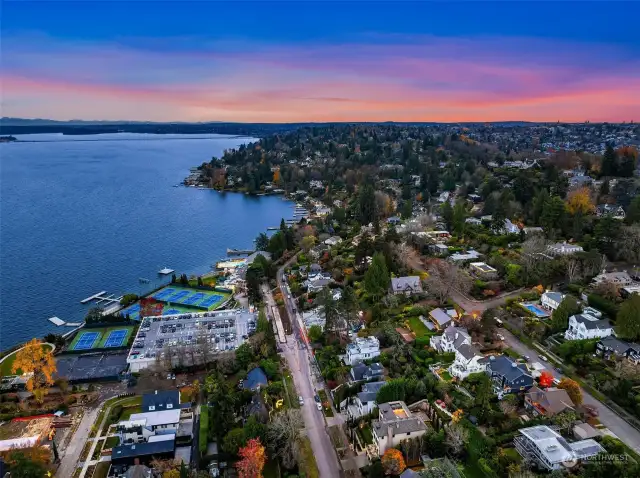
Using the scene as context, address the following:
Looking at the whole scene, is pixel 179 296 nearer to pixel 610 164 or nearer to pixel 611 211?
pixel 611 211

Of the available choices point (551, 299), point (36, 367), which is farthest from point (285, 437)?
point (551, 299)

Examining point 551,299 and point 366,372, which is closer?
point 366,372

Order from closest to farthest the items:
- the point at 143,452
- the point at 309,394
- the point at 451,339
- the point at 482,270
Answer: the point at 143,452, the point at 309,394, the point at 451,339, the point at 482,270

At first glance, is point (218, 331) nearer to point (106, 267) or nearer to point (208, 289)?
point (208, 289)

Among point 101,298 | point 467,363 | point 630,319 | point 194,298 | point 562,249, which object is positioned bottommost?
point 101,298

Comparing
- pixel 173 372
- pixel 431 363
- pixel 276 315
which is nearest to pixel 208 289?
pixel 276 315

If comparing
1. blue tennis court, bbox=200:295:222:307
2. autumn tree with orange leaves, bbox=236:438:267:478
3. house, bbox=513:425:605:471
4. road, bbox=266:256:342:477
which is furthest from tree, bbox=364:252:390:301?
autumn tree with orange leaves, bbox=236:438:267:478

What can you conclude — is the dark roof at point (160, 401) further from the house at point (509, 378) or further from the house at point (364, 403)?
the house at point (509, 378)
